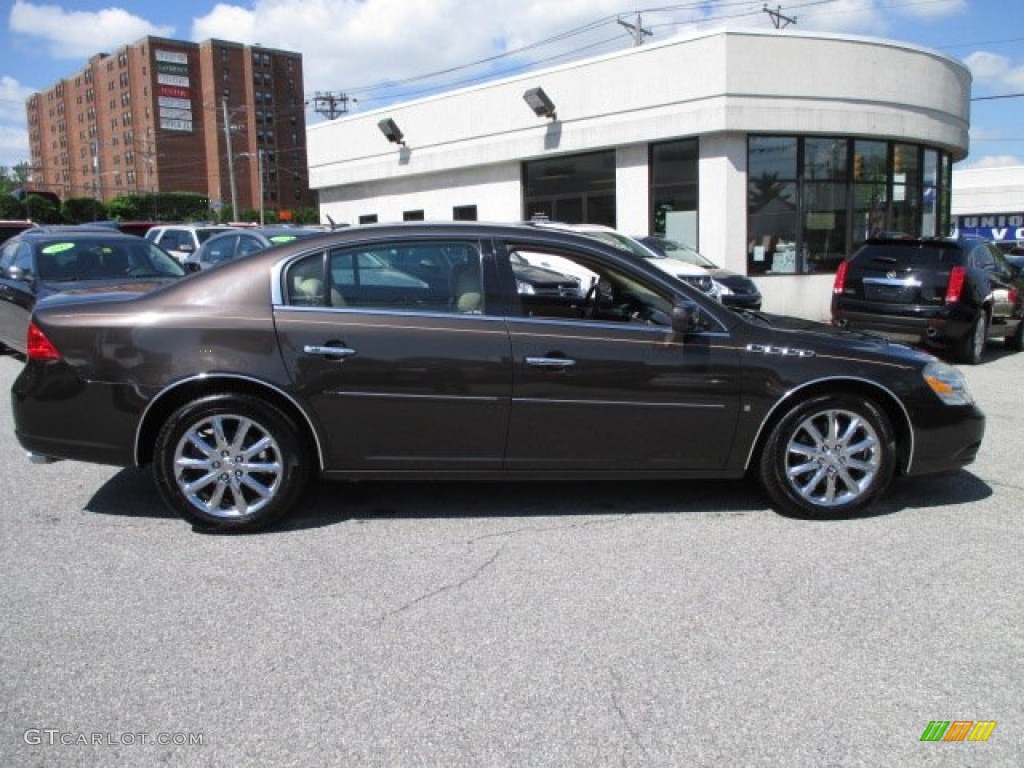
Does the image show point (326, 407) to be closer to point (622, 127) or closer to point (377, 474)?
point (377, 474)

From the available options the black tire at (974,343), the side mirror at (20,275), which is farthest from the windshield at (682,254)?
the side mirror at (20,275)

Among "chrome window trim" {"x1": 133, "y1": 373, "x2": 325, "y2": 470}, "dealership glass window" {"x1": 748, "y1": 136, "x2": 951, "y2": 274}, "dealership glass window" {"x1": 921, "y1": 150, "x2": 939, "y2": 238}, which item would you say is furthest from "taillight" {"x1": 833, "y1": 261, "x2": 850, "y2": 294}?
"dealership glass window" {"x1": 921, "y1": 150, "x2": 939, "y2": 238}

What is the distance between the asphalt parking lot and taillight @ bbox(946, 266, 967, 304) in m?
6.02

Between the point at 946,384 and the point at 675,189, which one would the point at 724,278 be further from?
the point at 946,384

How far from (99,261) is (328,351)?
6.45 m

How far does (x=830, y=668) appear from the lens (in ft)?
10.8

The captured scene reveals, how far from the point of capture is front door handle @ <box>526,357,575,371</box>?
4.66 meters

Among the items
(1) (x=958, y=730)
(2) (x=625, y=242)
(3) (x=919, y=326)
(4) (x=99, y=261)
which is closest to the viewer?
(1) (x=958, y=730)

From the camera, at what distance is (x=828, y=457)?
4.90 meters

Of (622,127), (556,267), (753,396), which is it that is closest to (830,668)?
(753,396)

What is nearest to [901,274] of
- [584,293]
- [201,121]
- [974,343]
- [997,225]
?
[974,343]

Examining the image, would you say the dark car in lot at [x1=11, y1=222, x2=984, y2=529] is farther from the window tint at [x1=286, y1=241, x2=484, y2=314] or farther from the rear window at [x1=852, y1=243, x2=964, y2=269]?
the rear window at [x1=852, y1=243, x2=964, y2=269]

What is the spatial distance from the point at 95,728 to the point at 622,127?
1760 centimetres

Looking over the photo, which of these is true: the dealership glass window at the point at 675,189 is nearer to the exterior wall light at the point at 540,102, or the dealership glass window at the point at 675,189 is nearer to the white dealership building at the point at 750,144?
the white dealership building at the point at 750,144
